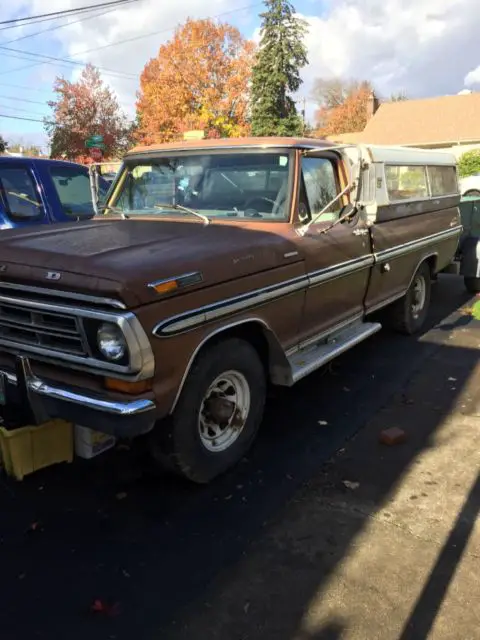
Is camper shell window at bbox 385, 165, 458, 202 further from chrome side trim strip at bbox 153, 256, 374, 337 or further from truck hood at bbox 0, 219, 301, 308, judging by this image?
truck hood at bbox 0, 219, 301, 308

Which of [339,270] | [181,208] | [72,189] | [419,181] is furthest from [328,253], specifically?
[72,189]

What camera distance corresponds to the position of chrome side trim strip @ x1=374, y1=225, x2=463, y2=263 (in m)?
5.16

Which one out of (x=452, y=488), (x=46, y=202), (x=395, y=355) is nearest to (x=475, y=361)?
(x=395, y=355)

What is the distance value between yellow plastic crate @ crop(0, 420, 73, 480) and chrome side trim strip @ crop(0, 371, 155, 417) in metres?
0.41

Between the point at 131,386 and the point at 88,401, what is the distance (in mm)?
234

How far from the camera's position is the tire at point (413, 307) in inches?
247

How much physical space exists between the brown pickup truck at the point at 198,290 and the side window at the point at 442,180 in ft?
4.27

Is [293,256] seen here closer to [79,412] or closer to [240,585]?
[79,412]

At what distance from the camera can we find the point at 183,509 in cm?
319

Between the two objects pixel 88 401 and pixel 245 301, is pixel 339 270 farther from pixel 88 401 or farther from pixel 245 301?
pixel 88 401

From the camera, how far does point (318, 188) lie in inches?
174

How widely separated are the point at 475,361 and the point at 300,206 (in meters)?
2.78

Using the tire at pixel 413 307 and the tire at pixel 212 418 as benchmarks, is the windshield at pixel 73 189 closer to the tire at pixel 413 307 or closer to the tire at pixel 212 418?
the tire at pixel 413 307

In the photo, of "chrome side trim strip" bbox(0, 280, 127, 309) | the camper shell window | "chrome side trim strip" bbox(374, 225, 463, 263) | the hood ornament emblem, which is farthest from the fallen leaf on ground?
the camper shell window
